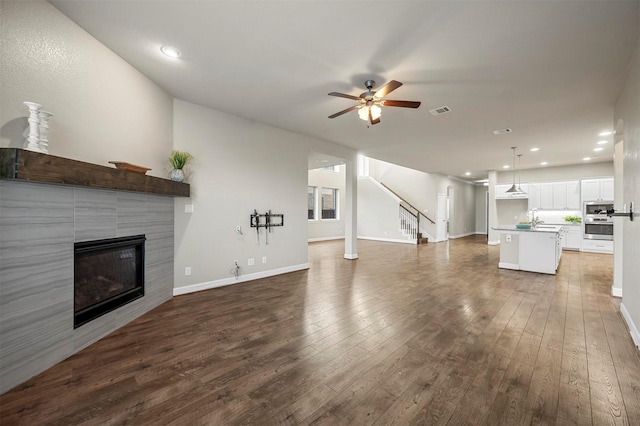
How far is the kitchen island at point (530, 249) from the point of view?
5.52 metres

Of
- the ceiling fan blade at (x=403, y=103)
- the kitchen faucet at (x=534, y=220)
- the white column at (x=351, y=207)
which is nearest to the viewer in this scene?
the ceiling fan blade at (x=403, y=103)

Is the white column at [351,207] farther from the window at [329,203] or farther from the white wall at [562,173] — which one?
the white wall at [562,173]

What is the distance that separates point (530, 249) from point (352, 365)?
5531mm

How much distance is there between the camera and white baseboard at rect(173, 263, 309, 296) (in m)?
4.11

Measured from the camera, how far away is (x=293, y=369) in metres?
2.19

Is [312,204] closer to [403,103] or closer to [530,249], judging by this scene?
[530,249]

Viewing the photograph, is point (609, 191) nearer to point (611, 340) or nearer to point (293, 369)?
point (611, 340)

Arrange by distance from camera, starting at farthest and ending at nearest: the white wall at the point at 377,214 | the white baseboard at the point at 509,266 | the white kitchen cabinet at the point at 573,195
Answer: the white wall at the point at 377,214, the white kitchen cabinet at the point at 573,195, the white baseboard at the point at 509,266

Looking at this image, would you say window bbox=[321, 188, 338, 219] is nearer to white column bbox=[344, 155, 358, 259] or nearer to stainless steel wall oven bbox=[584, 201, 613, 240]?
white column bbox=[344, 155, 358, 259]

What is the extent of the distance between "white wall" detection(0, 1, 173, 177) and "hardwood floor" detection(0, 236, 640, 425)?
6.35 feet

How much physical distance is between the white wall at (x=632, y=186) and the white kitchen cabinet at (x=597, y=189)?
6.65 metres

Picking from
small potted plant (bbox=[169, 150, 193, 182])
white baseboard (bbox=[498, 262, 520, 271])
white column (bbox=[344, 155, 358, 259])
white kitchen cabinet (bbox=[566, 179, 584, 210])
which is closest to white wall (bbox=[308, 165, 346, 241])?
white column (bbox=[344, 155, 358, 259])

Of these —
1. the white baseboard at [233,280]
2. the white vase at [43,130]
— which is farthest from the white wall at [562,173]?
the white vase at [43,130]

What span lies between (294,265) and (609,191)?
9.68m
